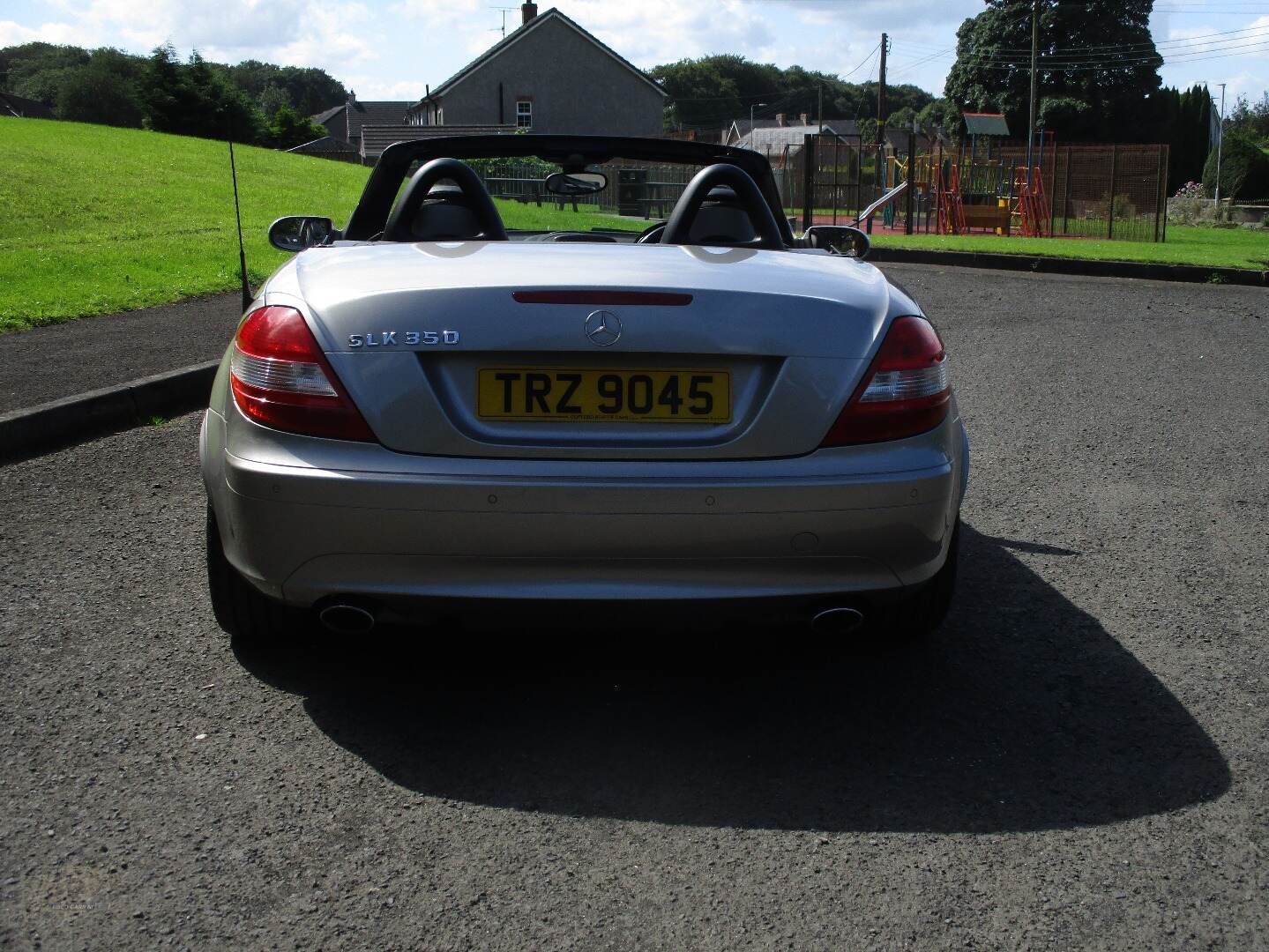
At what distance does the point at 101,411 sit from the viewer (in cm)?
705

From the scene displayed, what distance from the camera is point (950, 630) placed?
161 inches

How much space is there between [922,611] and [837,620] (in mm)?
481

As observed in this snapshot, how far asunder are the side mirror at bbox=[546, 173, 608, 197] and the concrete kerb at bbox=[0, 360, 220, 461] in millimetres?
2807

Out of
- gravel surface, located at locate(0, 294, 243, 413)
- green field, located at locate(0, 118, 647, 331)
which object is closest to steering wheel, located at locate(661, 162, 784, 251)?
green field, located at locate(0, 118, 647, 331)

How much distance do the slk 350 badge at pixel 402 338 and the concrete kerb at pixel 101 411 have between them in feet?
12.6

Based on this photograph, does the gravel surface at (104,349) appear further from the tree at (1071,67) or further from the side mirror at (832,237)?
the tree at (1071,67)

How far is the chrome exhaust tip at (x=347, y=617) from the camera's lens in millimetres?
3168

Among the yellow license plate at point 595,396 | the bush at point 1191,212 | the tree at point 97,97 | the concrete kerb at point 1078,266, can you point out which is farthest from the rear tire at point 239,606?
the tree at point 97,97

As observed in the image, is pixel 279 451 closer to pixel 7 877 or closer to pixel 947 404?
pixel 7 877

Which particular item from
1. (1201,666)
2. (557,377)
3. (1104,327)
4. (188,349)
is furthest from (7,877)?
(1104,327)

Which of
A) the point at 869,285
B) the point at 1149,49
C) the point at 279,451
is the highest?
the point at 1149,49

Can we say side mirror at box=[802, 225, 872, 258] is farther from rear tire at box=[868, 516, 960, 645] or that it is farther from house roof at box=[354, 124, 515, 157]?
house roof at box=[354, 124, 515, 157]

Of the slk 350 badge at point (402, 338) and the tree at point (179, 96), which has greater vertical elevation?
the tree at point (179, 96)

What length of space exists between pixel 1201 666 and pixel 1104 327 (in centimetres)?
Result: 870
